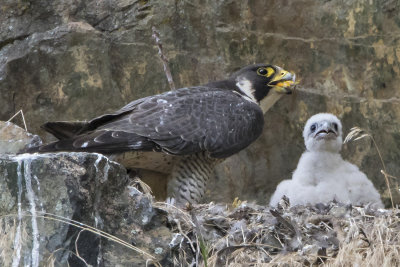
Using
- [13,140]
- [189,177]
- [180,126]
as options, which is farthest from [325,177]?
[13,140]

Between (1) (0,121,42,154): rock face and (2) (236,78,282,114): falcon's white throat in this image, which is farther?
(2) (236,78,282,114): falcon's white throat

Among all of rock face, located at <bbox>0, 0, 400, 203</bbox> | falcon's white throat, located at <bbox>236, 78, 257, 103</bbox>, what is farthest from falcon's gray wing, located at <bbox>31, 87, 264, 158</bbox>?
rock face, located at <bbox>0, 0, 400, 203</bbox>

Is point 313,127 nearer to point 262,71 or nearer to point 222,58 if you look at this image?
point 262,71

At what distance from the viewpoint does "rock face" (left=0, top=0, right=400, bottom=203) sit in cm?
554

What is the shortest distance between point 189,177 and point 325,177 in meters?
0.94

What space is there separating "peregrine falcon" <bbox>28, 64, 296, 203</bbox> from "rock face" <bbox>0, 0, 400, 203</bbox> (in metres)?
1.00

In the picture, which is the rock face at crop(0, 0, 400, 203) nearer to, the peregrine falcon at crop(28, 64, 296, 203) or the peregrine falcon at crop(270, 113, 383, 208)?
the peregrine falcon at crop(270, 113, 383, 208)

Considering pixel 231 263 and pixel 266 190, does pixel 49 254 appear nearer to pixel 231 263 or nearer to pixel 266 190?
pixel 231 263

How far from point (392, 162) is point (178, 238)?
8.30ft

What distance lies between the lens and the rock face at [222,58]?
218 inches

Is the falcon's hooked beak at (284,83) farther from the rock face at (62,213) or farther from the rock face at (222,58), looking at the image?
the rock face at (62,213)

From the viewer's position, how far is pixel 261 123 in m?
4.69

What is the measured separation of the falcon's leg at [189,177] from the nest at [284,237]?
19.2 inches

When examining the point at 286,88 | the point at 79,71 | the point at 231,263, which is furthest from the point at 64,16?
the point at 231,263
